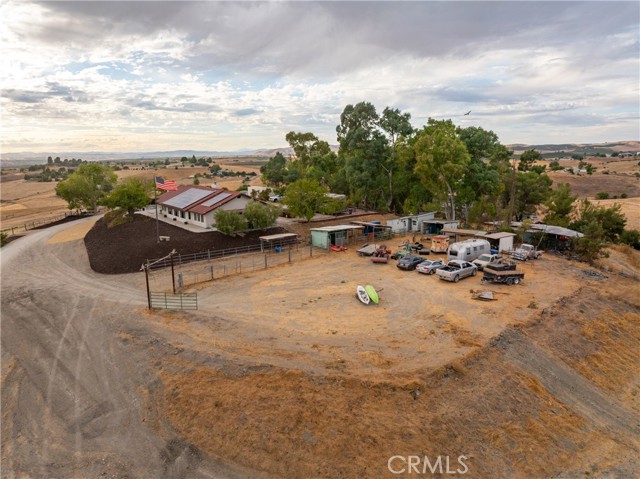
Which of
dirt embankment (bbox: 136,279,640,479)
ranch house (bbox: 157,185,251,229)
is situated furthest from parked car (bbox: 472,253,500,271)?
ranch house (bbox: 157,185,251,229)

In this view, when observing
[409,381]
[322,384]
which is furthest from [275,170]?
[409,381]

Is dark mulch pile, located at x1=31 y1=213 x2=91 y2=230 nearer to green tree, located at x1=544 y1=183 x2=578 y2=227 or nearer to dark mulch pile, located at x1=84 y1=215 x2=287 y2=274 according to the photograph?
dark mulch pile, located at x1=84 y1=215 x2=287 y2=274

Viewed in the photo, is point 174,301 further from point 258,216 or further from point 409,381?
point 258,216

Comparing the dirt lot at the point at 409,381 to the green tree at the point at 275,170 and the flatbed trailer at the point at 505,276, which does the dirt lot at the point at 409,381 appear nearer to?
the flatbed trailer at the point at 505,276

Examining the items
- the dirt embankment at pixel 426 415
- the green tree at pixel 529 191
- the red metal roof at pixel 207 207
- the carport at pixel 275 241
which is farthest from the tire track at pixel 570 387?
the green tree at pixel 529 191

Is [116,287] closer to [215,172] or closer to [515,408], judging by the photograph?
[515,408]

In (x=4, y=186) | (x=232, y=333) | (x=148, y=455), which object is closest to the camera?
(x=148, y=455)

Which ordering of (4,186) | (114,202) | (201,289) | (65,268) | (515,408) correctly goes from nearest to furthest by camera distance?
(515,408) → (201,289) → (65,268) → (114,202) → (4,186)

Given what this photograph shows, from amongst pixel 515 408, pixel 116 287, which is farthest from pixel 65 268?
pixel 515 408
